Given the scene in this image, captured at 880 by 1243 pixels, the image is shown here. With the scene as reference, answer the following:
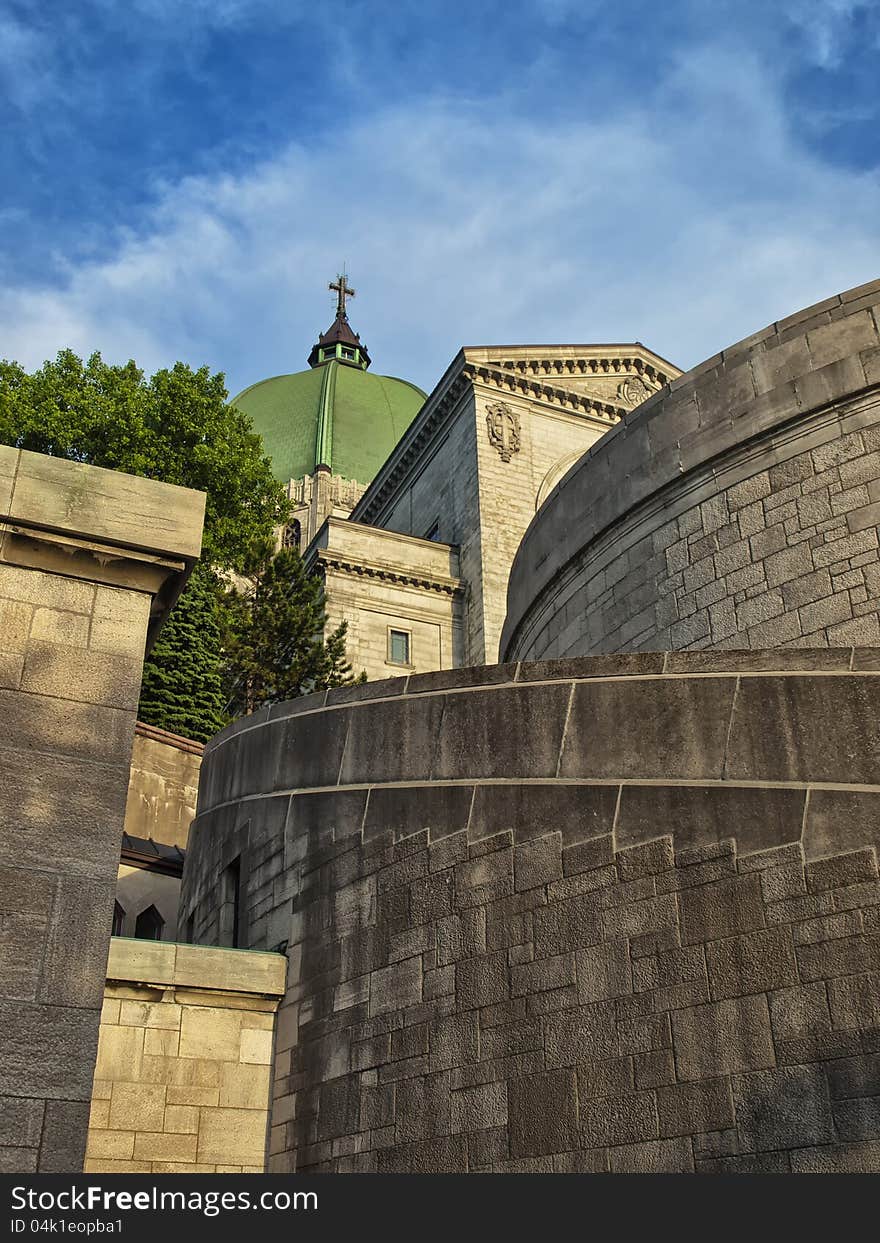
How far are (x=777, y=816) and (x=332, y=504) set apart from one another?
214ft

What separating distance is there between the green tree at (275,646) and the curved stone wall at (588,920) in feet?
52.1

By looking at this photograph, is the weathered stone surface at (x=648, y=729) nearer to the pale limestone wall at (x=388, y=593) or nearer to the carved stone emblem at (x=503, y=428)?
the pale limestone wall at (x=388, y=593)

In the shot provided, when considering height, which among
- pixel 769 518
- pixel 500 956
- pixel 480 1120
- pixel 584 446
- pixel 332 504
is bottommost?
pixel 480 1120

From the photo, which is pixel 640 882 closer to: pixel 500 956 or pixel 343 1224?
pixel 500 956

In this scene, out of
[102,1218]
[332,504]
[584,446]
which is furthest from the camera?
[332,504]

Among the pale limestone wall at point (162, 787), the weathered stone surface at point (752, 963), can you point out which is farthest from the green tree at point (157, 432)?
the weathered stone surface at point (752, 963)

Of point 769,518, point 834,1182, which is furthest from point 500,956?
point 769,518

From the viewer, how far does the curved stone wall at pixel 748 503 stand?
11914 millimetres

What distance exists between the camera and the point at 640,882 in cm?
833

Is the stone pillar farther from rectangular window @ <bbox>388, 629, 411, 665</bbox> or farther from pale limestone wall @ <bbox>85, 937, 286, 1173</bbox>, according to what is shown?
rectangular window @ <bbox>388, 629, 411, 665</bbox>

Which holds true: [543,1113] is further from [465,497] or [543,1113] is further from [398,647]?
[465,497]

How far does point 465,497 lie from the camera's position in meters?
40.9

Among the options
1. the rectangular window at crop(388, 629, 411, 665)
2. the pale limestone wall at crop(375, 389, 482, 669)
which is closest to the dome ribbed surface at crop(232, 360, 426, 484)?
the pale limestone wall at crop(375, 389, 482, 669)

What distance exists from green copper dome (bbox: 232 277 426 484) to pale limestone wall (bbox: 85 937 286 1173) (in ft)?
214
